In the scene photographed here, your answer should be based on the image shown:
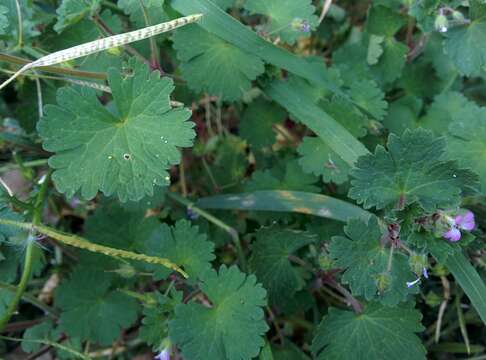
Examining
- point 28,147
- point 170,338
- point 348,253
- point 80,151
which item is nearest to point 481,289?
point 348,253

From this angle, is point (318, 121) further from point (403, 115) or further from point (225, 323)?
point (225, 323)

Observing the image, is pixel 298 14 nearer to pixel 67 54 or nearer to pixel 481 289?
pixel 67 54

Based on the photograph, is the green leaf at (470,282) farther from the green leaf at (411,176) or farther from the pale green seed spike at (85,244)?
the pale green seed spike at (85,244)

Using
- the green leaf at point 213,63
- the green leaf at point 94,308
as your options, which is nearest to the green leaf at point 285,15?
the green leaf at point 213,63

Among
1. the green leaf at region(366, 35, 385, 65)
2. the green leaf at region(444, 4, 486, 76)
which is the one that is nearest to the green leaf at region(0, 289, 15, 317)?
the green leaf at region(366, 35, 385, 65)

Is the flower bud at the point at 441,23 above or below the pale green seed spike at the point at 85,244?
above

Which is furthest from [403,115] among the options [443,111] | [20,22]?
[20,22]

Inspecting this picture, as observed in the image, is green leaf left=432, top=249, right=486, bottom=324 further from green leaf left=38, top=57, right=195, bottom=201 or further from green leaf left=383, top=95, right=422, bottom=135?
Result: green leaf left=38, top=57, right=195, bottom=201
